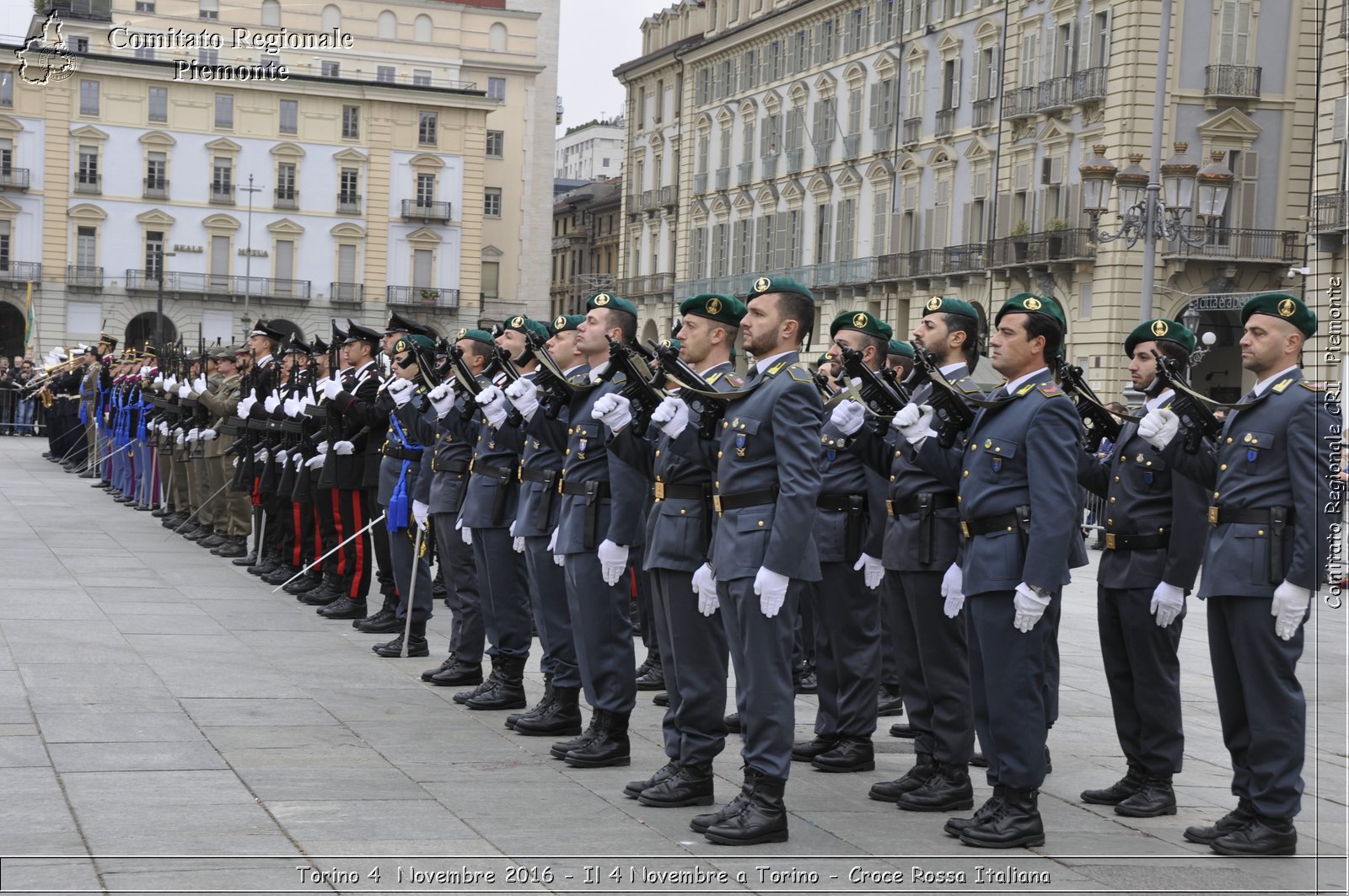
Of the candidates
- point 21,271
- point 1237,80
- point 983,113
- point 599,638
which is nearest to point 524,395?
point 599,638

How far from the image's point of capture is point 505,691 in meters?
9.07

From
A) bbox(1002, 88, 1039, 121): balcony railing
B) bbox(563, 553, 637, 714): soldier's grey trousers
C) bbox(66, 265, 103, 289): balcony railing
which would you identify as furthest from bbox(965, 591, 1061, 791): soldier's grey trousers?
bbox(66, 265, 103, 289): balcony railing

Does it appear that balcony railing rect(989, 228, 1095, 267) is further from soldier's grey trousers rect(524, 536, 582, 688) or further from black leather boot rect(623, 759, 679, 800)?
black leather boot rect(623, 759, 679, 800)

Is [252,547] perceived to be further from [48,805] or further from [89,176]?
[89,176]

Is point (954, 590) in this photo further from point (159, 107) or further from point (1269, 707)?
point (159, 107)

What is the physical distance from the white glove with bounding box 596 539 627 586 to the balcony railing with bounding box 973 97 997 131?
38069mm

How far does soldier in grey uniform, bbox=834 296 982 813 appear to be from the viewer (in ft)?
23.5

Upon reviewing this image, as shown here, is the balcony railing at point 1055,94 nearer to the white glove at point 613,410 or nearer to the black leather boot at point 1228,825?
the white glove at point 613,410

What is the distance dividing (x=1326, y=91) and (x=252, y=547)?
1731 cm

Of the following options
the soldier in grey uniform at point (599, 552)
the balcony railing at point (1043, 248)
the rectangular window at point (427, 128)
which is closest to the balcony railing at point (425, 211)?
the rectangular window at point (427, 128)

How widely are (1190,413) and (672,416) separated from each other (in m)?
2.13

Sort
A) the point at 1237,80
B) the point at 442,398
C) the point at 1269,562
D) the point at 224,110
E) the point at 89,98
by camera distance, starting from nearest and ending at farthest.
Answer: the point at 1269,562
the point at 442,398
the point at 1237,80
the point at 89,98
the point at 224,110

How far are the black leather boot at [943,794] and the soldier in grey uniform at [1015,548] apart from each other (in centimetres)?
38

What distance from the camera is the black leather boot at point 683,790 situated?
6.90 meters
